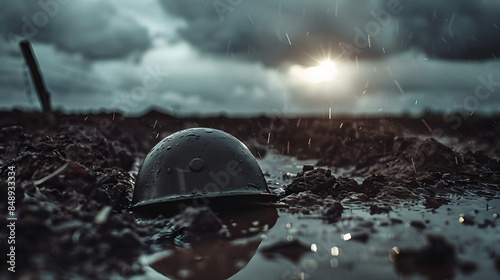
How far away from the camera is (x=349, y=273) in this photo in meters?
2.73

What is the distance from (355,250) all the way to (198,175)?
2.14 m

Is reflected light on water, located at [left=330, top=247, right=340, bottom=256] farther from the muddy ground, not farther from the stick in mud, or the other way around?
the stick in mud

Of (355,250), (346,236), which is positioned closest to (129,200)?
(346,236)

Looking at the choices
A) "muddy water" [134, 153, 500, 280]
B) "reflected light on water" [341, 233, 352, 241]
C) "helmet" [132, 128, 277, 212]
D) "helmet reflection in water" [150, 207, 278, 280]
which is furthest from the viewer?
"helmet" [132, 128, 277, 212]

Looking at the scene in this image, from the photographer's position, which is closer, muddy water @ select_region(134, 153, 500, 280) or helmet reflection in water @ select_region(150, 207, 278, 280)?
muddy water @ select_region(134, 153, 500, 280)

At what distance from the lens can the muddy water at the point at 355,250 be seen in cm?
272

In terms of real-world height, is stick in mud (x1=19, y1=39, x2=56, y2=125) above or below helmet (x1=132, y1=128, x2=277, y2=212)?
above

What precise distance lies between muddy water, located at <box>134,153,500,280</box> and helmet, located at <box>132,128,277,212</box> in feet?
1.83

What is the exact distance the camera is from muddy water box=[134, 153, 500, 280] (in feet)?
8.93

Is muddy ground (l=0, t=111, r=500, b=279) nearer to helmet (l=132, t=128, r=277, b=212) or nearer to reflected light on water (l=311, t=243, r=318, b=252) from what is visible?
reflected light on water (l=311, t=243, r=318, b=252)

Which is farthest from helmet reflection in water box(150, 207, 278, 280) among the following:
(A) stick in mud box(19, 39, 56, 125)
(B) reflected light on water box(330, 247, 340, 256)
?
(A) stick in mud box(19, 39, 56, 125)

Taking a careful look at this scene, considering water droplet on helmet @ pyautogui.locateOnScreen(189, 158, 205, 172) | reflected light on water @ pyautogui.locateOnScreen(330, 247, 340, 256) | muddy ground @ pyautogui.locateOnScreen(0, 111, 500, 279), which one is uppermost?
water droplet on helmet @ pyautogui.locateOnScreen(189, 158, 205, 172)

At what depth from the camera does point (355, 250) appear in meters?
3.15

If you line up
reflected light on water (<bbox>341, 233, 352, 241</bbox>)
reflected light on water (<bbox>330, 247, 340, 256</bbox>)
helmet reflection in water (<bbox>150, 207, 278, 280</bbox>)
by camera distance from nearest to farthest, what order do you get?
1. helmet reflection in water (<bbox>150, 207, 278, 280</bbox>)
2. reflected light on water (<bbox>330, 247, 340, 256</bbox>)
3. reflected light on water (<bbox>341, 233, 352, 241</bbox>)
